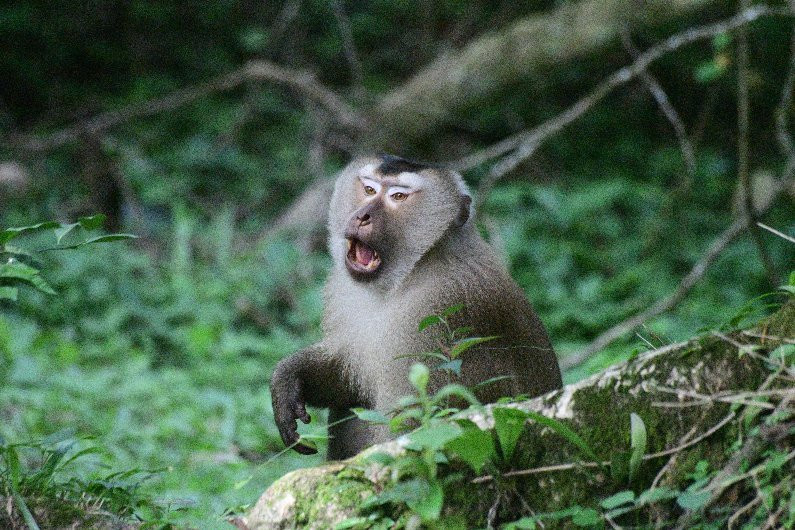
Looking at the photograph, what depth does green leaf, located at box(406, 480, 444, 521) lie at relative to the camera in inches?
88.0

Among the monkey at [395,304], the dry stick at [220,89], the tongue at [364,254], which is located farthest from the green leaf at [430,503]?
the dry stick at [220,89]

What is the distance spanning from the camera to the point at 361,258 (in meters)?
4.21

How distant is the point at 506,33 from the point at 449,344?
6.16 m

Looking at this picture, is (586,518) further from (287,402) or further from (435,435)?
(287,402)

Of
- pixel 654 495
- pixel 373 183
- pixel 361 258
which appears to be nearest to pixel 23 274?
pixel 361 258

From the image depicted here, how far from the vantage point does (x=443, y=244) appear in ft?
13.7

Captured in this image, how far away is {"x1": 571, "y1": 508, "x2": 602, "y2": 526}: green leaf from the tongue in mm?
1956

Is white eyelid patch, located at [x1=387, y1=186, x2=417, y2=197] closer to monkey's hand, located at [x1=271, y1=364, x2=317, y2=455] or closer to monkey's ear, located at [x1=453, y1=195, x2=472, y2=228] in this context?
monkey's ear, located at [x1=453, y1=195, x2=472, y2=228]

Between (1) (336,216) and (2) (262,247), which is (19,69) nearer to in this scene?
(2) (262,247)

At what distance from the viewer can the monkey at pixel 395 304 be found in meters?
3.90

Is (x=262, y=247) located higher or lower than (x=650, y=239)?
higher

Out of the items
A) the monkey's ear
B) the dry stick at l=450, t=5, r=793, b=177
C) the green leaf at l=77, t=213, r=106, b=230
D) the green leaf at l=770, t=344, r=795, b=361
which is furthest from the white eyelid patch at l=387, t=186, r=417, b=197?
the dry stick at l=450, t=5, r=793, b=177

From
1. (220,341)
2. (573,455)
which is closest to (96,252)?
(220,341)

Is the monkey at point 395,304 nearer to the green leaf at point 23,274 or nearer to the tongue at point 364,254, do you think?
the tongue at point 364,254
